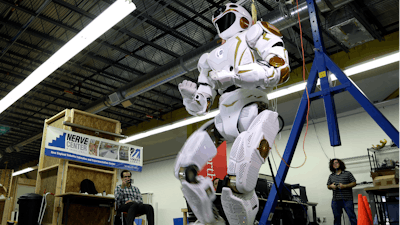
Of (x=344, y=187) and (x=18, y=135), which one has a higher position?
(x=18, y=135)

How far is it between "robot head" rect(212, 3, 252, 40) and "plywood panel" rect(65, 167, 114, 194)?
3.70 meters

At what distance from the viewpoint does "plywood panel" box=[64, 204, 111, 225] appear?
16.9 feet

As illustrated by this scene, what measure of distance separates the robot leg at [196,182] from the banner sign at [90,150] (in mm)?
3231

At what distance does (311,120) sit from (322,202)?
96.6 inches

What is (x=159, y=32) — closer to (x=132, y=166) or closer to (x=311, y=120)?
(x=132, y=166)

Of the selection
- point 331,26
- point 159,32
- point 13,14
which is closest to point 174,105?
point 159,32

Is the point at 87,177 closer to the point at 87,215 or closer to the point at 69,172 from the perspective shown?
the point at 69,172

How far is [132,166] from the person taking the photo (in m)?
6.20

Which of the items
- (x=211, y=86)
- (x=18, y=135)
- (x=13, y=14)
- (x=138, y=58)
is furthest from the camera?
(x=18, y=135)

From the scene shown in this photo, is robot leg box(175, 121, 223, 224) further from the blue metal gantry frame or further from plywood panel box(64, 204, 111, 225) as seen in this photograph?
plywood panel box(64, 204, 111, 225)

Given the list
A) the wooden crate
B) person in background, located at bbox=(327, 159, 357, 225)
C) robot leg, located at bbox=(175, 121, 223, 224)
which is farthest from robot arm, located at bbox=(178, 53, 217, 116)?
person in background, located at bbox=(327, 159, 357, 225)

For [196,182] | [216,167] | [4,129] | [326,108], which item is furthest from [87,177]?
[4,129]

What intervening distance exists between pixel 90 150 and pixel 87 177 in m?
0.47

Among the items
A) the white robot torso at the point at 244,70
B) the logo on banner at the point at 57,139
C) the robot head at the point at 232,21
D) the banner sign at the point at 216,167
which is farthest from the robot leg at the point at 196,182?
the banner sign at the point at 216,167
